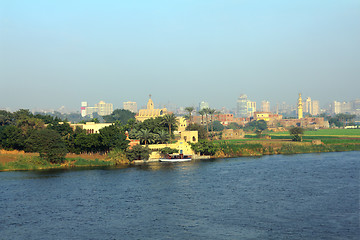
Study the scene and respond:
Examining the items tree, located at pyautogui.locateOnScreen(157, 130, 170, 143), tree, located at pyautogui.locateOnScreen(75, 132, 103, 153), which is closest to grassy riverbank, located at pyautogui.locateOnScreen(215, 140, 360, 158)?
tree, located at pyautogui.locateOnScreen(157, 130, 170, 143)

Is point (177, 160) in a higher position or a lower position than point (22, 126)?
lower

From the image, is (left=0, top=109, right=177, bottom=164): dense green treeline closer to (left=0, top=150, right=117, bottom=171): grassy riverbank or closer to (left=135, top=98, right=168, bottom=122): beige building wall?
(left=0, top=150, right=117, bottom=171): grassy riverbank

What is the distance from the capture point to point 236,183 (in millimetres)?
65062

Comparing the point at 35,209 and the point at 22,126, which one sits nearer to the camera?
the point at 35,209

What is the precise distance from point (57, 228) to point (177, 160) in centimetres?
4927

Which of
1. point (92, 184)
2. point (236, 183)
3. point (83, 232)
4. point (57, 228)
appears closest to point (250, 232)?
point (83, 232)

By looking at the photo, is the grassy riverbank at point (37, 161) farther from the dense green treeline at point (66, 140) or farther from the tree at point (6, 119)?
the tree at point (6, 119)

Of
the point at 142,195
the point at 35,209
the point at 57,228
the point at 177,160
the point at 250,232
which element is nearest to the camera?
the point at 250,232

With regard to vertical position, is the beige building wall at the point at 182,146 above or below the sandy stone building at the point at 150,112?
below

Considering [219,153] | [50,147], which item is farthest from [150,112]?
[50,147]

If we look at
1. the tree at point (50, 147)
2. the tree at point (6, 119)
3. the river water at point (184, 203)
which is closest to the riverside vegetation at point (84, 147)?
the tree at point (50, 147)

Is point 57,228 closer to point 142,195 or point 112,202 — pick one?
point 112,202

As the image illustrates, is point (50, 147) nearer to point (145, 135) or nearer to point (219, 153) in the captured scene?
point (145, 135)

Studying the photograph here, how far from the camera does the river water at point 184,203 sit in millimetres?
41562
